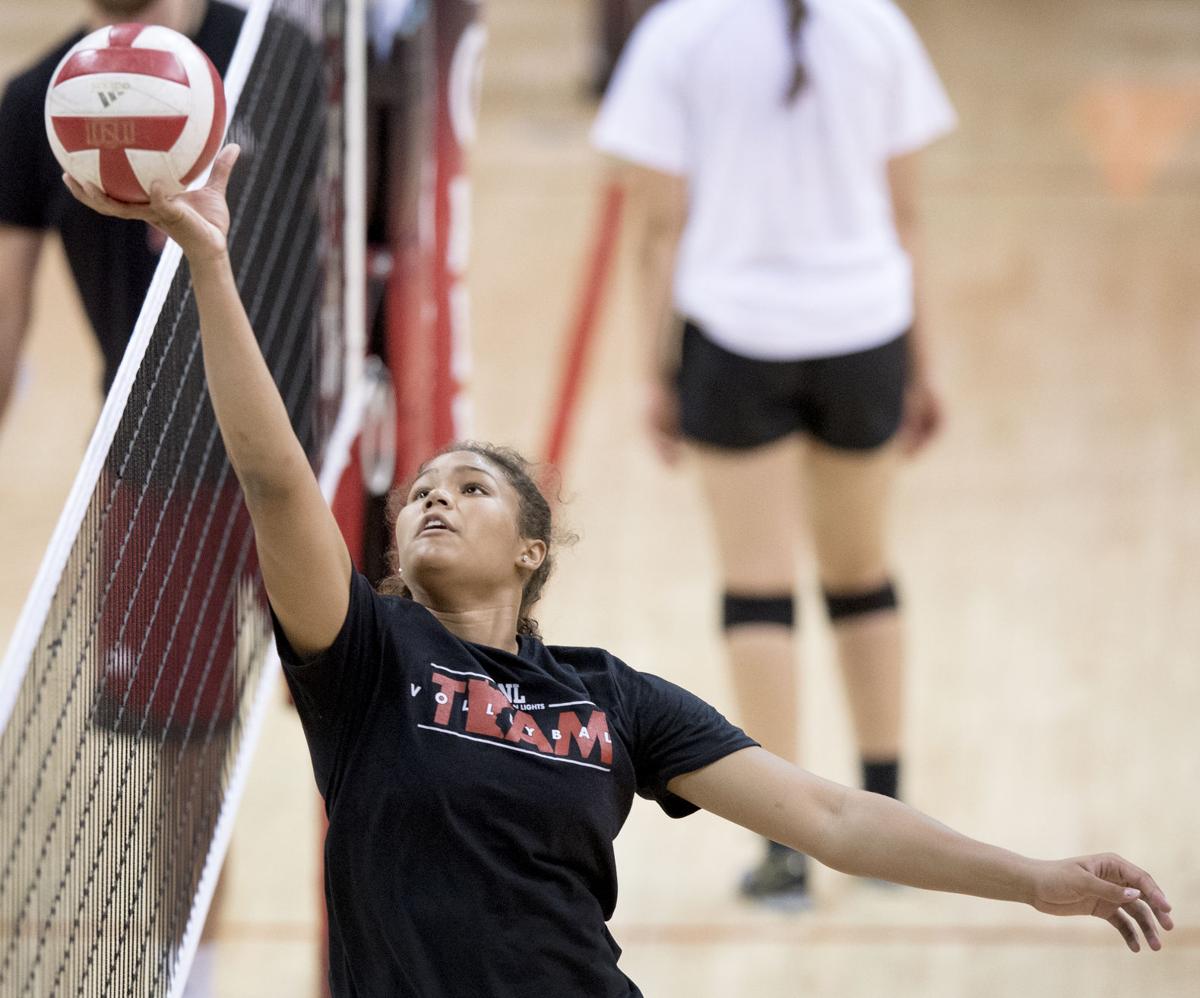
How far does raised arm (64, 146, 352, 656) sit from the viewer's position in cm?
192

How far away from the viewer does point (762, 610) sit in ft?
13.3

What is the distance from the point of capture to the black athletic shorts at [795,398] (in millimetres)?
4008

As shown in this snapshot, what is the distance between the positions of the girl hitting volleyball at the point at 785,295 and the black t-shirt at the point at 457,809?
6.24 ft

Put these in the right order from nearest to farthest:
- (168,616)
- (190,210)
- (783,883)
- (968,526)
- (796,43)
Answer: (190,210) < (168,616) < (796,43) < (783,883) < (968,526)

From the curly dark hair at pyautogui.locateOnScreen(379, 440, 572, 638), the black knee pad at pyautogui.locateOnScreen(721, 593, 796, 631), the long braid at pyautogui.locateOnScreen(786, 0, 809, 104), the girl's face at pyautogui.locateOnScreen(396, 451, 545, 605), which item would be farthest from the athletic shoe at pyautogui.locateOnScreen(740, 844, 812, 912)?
the girl's face at pyautogui.locateOnScreen(396, 451, 545, 605)

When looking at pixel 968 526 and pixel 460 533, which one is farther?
pixel 968 526

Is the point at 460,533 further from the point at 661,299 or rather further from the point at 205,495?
the point at 661,299

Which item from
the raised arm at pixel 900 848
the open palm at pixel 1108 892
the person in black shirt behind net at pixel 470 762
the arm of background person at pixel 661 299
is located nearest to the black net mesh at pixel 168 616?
the person in black shirt behind net at pixel 470 762

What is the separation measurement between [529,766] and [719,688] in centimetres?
308

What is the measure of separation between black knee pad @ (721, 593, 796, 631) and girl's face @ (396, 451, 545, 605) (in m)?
1.83

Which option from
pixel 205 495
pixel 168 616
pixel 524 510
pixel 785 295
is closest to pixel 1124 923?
→ pixel 524 510

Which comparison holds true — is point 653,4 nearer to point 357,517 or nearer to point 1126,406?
point 1126,406

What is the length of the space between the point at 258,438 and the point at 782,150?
228 cm

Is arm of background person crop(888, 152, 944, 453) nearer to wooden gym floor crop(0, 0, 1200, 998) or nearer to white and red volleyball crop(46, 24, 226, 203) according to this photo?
wooden gym floor crop(0, 0, 1200, 998)
